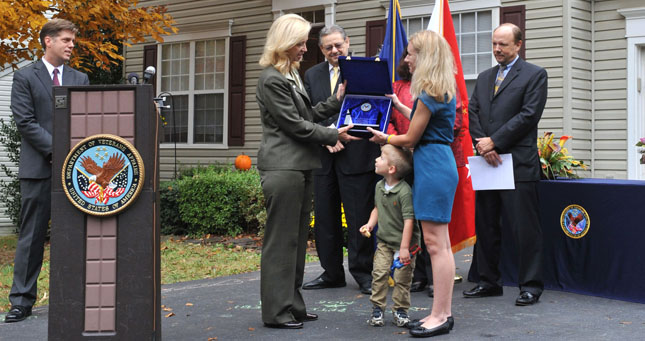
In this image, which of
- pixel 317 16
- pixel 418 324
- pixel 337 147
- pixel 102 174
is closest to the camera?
pixel 102 174

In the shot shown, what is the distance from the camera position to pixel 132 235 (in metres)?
4.12

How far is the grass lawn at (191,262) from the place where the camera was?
24.8 ft

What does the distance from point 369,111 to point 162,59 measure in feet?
36.4

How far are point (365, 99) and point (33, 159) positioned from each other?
7.78 feet

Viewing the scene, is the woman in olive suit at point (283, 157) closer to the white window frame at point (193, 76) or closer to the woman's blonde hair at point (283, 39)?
the woman's blonde hair at point (283, 39)

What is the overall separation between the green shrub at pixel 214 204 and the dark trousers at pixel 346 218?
4635 mm

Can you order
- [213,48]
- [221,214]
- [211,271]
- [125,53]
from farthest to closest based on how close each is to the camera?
[125,53], [213,48], [221,214], [211,271]

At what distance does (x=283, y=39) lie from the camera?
15.4 feet

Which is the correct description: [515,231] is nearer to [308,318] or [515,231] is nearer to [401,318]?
[401,318]

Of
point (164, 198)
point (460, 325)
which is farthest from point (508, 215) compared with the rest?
point (164, 198)

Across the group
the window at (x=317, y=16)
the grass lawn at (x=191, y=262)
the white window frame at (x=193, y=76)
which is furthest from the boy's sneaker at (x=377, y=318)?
the white window frame at (x=193, y=76)

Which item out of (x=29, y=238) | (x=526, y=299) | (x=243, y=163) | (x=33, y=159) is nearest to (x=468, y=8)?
(x=243, y=163)

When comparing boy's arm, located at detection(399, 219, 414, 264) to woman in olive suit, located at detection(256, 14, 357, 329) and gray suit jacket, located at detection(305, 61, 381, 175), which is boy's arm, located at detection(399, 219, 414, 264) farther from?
gray suit jacket, located at detection(305, 61, 381, 175)

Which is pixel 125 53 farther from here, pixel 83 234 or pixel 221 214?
pixel 83 234
